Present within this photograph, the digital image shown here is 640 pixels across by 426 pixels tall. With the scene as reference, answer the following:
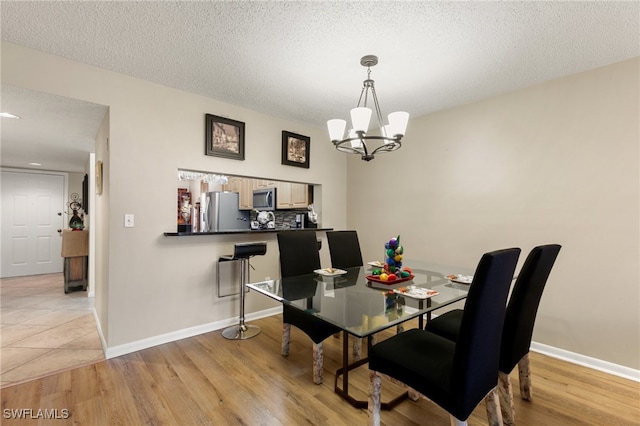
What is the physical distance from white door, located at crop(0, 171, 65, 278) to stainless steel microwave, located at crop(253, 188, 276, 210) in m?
4.77

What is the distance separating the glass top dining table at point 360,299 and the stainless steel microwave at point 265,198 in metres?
1.99

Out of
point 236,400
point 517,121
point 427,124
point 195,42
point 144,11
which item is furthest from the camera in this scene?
point 427,124

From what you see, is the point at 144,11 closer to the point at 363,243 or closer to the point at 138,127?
the point at 138,127

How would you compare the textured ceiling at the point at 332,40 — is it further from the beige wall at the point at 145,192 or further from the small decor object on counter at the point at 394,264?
the small decor object on counter at the point at 394,264

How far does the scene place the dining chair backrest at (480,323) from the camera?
111cm

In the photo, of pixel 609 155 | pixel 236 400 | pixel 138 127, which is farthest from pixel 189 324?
pixel 609 155

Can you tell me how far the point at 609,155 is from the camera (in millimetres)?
2266

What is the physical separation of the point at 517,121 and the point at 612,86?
640mm

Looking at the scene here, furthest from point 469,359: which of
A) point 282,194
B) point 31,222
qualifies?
point 31,222

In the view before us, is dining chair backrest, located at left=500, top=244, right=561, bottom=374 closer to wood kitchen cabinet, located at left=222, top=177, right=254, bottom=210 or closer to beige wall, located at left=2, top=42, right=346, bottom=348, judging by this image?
beige wall, located at left=2, top=42, right=346, bottom=348

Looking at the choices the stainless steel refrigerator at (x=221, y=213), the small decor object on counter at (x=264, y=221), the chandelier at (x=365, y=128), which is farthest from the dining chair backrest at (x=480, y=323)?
the stainless steel refrigerator at (x=221, y=213)

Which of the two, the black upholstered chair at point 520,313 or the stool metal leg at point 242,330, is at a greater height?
the black upholstered chair at point 520,313

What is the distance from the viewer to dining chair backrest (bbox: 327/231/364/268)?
2807 mm

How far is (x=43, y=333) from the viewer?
2879 millimetres
